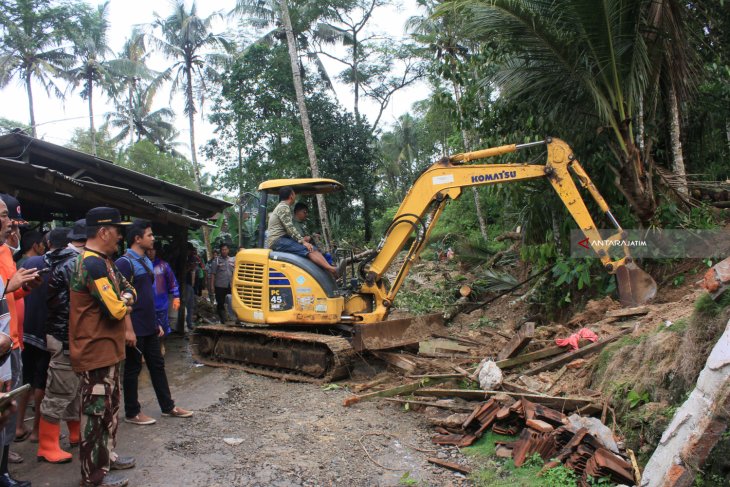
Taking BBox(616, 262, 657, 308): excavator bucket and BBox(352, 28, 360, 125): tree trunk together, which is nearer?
BBox(616, 262, 657, 308): excavator bucket

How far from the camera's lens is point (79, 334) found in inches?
149

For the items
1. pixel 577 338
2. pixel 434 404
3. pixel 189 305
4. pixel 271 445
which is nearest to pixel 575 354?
pixel 577 338

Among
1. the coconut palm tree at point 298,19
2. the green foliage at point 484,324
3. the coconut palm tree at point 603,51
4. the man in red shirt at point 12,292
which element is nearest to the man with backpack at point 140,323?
the man in red shirt at point 12,292

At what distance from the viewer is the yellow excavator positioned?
6.77 m

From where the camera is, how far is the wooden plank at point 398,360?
676 cm

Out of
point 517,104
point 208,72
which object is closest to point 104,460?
point 517,104

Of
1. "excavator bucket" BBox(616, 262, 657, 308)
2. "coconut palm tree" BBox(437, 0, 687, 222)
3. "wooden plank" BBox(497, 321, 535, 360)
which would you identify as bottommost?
"wooden plank" BBox(497, 321, 535, 360)

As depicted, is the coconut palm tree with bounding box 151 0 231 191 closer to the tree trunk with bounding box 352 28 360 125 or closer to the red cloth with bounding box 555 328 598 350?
the tree trunk with bounding box 352 28 360 125

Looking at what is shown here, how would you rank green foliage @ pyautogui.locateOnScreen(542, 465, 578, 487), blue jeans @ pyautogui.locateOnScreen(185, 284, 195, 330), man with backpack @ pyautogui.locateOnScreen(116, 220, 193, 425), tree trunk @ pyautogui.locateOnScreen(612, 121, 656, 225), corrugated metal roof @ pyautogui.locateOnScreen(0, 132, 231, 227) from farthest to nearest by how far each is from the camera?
blue jeans @ pyautogui.locateOnScreen(185, 284, 195, 330), tree trunk @ pyautogui.locateOnScreen(612, 121, 656, 225), corrugated metal roof @ pyautogui.locateOnScreen(0, 132, 231, 227), man with backpack @ pyautogui.locateOnScreen(116, 220, 193, 425), green foliage @ pyautogui.locateOnScreen(542, 465, 578, 487)

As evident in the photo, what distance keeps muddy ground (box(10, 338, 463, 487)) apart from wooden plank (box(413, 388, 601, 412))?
0.36 m

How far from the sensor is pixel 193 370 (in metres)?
7.91

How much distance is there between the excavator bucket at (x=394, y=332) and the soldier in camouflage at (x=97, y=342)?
3442mm

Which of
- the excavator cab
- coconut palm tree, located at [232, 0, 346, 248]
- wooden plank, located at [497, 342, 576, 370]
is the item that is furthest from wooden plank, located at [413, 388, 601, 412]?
coconut palm tree, located at [232, 0, 346, 248]

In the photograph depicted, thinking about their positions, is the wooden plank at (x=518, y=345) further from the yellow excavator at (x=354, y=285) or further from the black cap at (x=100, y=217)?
the black cap at (x=100, y=217)
